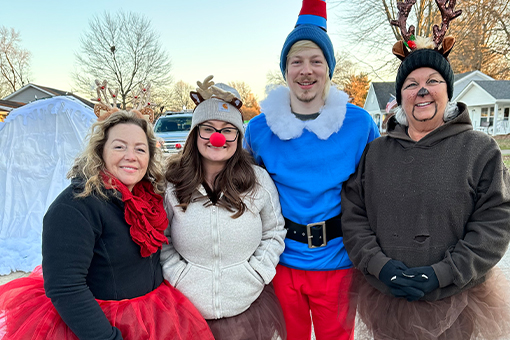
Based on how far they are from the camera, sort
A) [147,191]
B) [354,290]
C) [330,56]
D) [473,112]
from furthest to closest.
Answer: [473,112]
[330,56]
[354,290]
[147,191]

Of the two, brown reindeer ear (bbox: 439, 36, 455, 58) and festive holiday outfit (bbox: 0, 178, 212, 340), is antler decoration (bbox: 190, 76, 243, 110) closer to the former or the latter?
festive holiday outfit (bbox: 0, 178, 212, 340)

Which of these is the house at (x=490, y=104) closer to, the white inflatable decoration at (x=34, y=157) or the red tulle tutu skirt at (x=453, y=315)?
the red tulle tutu skirt at (x=453, y=315)

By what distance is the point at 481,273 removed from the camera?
160 cm

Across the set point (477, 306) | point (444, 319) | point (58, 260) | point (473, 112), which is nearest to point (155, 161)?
point (58, 260)

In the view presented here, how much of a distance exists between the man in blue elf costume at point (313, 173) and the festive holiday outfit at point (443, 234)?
0.84ft

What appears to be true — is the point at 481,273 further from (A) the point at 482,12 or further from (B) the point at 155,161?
(A) the point at 482,12

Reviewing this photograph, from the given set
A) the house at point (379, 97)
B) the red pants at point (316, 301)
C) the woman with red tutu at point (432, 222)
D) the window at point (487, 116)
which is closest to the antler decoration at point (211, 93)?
the woman with red tutu at point (432, 222)

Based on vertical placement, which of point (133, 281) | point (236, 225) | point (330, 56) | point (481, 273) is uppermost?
point (330, 56)

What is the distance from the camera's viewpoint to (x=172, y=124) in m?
10.9

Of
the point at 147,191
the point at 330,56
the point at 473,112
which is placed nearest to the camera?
the point at 147,191

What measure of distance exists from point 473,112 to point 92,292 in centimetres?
3262

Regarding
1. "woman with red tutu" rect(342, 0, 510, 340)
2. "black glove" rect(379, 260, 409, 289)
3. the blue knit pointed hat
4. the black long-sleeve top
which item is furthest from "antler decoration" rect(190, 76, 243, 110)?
"black glove" rect(379, 260, 409, 289)

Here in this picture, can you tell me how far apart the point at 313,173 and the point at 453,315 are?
3.52 ft

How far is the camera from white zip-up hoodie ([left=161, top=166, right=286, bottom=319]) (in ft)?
5.91
